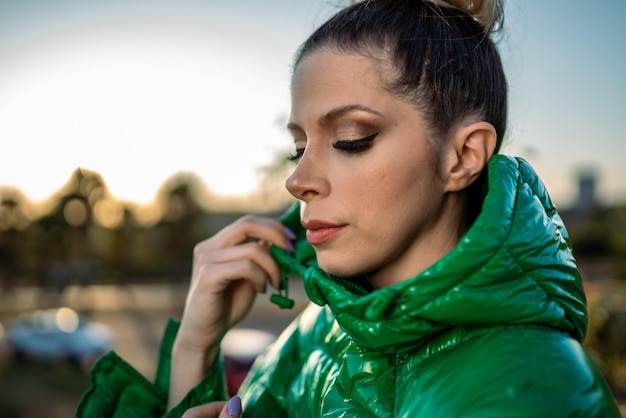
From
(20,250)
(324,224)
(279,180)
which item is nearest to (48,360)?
(20,250)

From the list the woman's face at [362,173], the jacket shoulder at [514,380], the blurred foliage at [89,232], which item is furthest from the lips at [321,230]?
the blurred foliage at [89,232]

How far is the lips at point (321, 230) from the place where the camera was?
1572 mm

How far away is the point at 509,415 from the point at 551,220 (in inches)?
21.8

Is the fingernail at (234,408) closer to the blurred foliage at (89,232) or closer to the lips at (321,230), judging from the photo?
the lips at (321,230)

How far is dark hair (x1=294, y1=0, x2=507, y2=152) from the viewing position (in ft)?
5.10

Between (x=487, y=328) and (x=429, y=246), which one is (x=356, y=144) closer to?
(x=429, y=246)

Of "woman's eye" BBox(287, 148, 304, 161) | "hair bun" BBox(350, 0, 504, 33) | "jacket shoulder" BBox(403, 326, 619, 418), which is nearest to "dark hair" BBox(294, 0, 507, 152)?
"hair bun" BBox(350, 0, 504, 33)

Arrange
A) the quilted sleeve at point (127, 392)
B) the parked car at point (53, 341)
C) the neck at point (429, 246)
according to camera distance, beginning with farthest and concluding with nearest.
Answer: the parked car at point (53, 341)
the quilted sleeve at point (127, 392)
the neck at point (429, 246)

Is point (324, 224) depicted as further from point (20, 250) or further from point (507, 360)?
point (20, 250)

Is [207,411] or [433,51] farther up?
[433,51]

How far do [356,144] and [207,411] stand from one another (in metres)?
0.84

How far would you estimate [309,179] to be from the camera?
1.56 m

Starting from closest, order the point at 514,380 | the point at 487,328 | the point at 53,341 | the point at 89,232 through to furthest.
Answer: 1. the point at 514,380
2. the point at 487,328
3. the point at 53,341
4. the point at 89,232

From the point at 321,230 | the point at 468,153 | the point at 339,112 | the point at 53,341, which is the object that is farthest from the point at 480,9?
the point at 53,341
